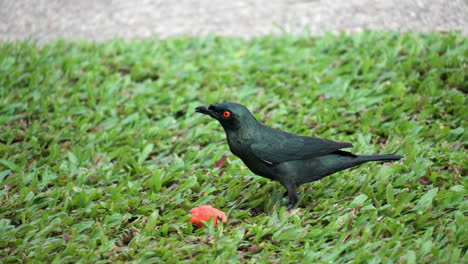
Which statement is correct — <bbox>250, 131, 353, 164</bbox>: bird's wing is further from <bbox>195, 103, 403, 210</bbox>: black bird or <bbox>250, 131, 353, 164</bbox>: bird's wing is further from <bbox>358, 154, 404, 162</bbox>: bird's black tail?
<bbox>358, 154, 404, 162</bbox>: bird's black tail

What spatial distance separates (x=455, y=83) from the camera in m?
5.71

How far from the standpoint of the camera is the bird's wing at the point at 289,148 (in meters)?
4.06

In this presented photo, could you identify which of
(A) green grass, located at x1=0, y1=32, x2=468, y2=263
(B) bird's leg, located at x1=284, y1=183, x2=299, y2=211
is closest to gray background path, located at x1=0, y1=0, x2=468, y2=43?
(A) green grass, located at x1=0, y1=32, x2=468, y2=263

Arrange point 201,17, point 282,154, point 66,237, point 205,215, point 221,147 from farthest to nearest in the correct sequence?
point 201,17 → point 221,147 → point 282,154 → point 205,215 → point 66,237

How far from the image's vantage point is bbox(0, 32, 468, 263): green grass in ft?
12.1

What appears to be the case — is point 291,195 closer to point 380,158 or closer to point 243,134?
point 243,134

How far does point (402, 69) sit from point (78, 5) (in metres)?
5.07

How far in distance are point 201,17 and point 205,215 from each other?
472 centimetres

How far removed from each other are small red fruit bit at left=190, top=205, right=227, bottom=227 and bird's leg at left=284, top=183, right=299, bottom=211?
507 mm

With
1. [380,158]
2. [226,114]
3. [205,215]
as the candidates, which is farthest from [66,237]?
[380,158]

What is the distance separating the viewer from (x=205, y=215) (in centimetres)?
398

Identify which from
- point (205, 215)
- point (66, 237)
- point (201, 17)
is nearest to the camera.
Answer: point (66, 237)

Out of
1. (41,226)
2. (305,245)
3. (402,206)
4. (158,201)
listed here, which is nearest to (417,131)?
(402,206)

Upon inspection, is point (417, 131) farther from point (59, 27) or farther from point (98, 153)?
point (59, 27)
